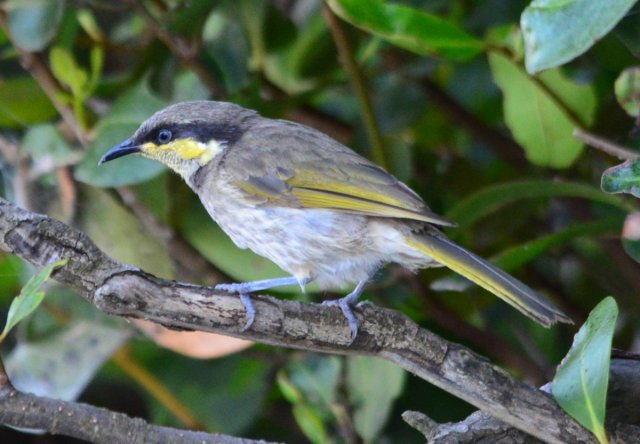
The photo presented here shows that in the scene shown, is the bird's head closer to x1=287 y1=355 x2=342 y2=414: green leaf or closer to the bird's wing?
the bird's wing

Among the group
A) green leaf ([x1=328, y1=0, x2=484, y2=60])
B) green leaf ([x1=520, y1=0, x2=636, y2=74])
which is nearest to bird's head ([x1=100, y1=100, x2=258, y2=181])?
green leaf ([x1=328, y1=0, x2=484, y2=60])

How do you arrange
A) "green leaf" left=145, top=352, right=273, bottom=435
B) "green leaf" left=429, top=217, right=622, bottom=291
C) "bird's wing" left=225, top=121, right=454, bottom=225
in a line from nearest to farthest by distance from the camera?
"bird's wing" left=225, top=121, right=454, bottom=225 < "green leaf" left=429, top=217, right=622, bottom=291 < "green leaf" left=145, top=352, right=273, bottom=435

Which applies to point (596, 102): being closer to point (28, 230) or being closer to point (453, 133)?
point (453, 133)

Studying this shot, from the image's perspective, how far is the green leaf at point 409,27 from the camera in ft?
9.52

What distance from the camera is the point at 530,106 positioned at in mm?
3418

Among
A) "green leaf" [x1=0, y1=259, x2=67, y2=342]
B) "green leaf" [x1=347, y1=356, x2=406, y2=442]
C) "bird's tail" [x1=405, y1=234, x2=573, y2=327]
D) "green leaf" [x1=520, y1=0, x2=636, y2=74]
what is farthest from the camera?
"green leaf" [x1=347, y1=356, x2=406, y2=442]

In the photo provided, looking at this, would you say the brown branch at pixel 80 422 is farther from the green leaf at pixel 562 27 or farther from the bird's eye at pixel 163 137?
the bird's eye at pixel 163 137

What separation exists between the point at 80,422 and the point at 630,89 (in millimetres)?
1730

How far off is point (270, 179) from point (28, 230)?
3.71ft

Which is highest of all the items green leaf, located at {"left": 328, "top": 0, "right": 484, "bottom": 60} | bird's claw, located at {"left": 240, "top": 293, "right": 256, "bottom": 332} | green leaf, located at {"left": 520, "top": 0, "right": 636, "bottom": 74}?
green leaf, located at {"left": 520, "top": 0, "right": 636, "bottom": 74}

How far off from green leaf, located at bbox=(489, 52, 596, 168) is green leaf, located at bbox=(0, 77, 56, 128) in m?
1.68

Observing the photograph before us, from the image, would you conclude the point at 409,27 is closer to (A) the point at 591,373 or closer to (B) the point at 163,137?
(B) the point at 163,137

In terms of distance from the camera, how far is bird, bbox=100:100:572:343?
293 cm

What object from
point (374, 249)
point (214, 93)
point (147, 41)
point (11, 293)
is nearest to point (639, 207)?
point (374, 249)
